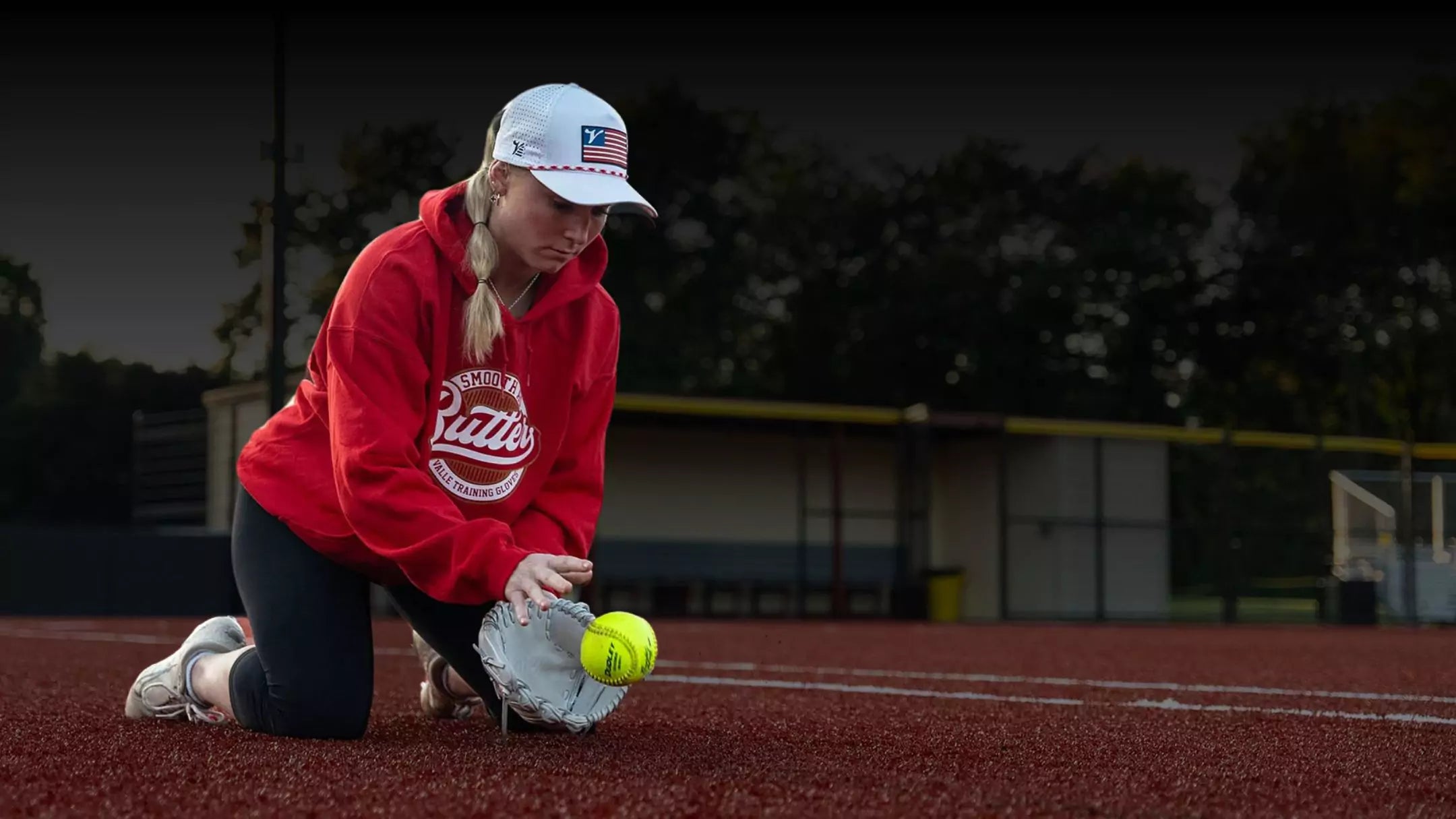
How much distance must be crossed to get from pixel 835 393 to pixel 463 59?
9907 mm

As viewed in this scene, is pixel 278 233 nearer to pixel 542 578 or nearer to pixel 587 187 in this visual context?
pixel 587 187

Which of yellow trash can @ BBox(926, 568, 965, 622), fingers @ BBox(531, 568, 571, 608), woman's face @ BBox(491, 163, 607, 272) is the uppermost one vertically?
woman's face @ BBox(491, 163, 607, 272)

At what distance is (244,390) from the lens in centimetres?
2019

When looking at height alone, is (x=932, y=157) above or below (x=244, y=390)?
above

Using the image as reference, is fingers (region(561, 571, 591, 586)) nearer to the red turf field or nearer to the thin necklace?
the red turf field

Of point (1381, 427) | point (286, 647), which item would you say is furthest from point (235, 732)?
point (1381, 427)

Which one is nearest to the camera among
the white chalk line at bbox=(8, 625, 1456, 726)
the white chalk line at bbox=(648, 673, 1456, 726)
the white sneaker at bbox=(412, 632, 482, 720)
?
the white sneaker at bbox=(412, 632, 482, 720)

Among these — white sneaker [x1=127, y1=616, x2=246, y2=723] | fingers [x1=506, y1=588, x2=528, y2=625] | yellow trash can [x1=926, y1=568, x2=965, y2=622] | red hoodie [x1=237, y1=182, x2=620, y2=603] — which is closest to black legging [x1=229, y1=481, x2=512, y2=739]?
red hoodie [x1=237, y1=182, x2=620, y2=603]

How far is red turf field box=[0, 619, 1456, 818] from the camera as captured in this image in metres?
2.64

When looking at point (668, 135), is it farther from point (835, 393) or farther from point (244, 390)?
point (244, 390)

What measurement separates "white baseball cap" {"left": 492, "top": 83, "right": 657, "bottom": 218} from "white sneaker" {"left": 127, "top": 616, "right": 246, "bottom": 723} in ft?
4.92

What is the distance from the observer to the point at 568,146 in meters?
3.34

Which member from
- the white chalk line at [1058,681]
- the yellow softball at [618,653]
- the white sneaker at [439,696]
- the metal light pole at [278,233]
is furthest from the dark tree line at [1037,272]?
the yellow softball at [618,653]

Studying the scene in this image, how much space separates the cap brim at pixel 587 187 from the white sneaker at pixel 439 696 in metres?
1.40
